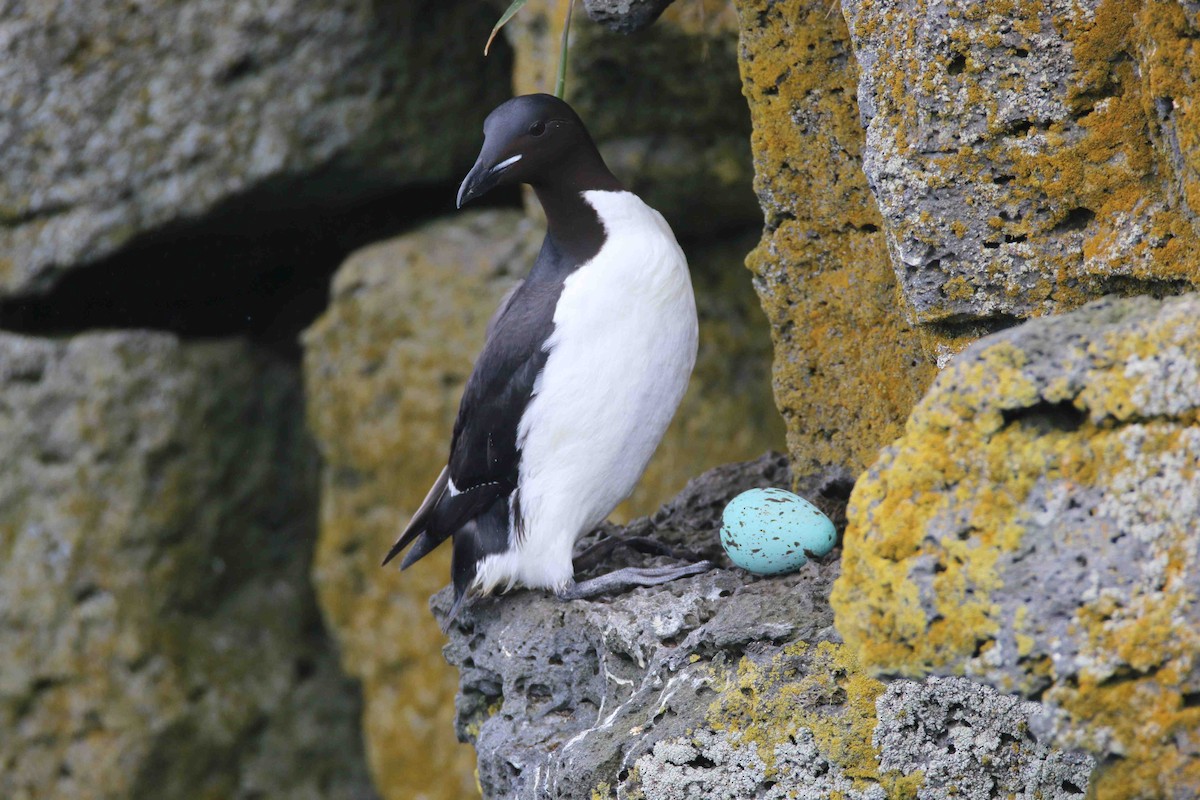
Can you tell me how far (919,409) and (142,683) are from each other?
149 inches

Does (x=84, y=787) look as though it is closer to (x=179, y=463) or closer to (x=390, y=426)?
(x=179, y=463)

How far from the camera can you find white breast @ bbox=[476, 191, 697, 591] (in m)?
2.56

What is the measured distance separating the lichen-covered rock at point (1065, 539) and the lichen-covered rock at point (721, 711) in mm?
484

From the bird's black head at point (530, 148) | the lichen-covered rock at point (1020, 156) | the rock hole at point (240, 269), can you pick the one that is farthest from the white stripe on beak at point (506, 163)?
the rock hole at point (240, 269)

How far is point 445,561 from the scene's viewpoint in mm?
4559

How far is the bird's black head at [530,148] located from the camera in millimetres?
2584

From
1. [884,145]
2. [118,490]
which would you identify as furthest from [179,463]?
[884,145]

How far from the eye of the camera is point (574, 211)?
2691mm

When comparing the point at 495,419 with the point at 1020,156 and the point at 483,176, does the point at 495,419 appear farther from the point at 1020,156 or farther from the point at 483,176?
the point at 1020,156

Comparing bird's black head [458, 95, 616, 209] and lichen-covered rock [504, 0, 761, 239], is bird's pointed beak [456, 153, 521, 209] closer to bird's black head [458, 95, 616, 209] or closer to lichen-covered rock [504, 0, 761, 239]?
bird's black head [458, 95, 616, 209]

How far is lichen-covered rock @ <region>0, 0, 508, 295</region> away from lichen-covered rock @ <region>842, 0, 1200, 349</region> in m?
2.65

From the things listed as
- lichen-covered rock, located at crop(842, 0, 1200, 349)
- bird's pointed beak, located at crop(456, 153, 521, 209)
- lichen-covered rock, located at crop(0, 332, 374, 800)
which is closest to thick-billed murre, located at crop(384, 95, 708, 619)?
bird's pointed beak, located at crop(456, 153, 521, 209)

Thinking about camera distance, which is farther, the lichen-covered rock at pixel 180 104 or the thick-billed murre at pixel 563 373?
the lichen-covered rock at pixel 180 104

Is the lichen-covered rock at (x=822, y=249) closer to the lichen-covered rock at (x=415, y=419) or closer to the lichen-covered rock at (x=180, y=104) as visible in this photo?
the lichen-covered rock at (x=415, y=419)
